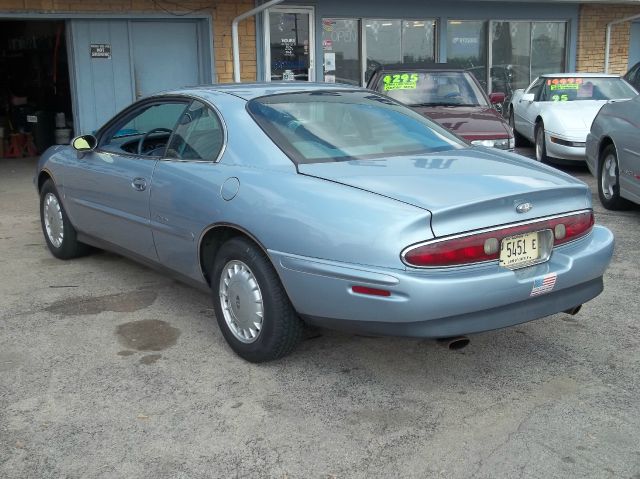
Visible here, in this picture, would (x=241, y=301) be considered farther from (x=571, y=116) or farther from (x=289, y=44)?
(x=289, y=44)

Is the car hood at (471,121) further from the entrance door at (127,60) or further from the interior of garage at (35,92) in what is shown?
the interior of garage at (35,92)

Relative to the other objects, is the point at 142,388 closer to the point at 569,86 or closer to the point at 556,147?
the point at 556,147

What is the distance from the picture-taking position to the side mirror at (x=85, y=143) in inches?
207

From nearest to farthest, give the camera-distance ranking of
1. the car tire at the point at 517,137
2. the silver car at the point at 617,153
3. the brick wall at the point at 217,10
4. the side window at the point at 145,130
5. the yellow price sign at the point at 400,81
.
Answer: the side window at the point at 145,130 < the silver car at the point at 617,153 < the yellow price sign at the point at 400,81 < the brick wall at the point at 217,10 < the car tire at the point at 517,137

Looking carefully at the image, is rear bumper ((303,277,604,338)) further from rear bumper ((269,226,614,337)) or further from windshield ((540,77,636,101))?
windshield ((540,77,636,101))

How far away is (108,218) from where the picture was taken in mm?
5043

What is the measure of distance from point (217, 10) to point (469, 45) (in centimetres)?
601

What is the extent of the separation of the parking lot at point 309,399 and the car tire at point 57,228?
97 centimetres

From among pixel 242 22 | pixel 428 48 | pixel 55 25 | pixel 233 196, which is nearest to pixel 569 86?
pixel 428 48

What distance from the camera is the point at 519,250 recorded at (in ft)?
11.0

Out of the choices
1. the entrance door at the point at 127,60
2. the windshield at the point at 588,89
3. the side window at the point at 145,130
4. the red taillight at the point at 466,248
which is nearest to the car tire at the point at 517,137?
the windshield at the point at 588,89

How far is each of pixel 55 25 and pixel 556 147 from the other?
983 centimetres

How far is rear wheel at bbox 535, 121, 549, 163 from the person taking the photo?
426 inches

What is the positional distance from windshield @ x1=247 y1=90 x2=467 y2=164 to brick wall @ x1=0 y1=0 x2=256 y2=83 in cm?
741
